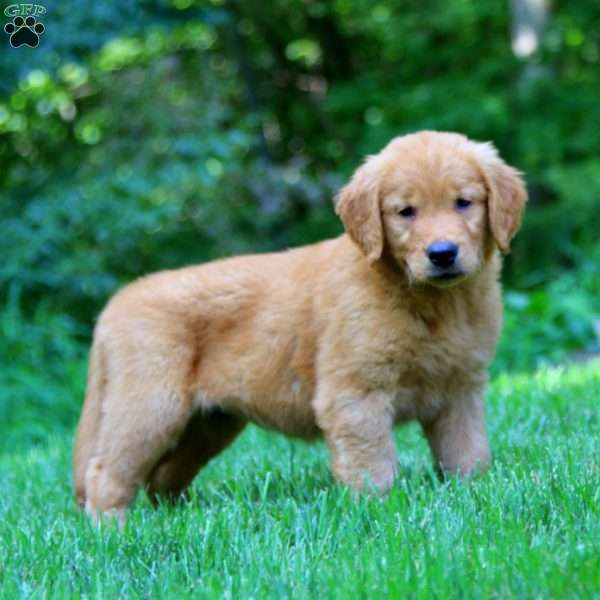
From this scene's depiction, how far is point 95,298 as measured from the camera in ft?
37.3

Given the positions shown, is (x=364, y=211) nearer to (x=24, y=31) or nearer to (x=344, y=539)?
(x=344, y=539)

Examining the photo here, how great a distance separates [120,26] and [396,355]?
627 cm

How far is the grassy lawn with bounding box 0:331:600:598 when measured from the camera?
318 cm

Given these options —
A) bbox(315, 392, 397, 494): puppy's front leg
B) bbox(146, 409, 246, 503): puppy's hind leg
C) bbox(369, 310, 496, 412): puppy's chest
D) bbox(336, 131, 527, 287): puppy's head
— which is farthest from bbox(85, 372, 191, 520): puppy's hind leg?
→ bbox(336, 131, 527, 287): puppy's head

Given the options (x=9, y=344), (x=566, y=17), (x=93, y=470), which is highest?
(x=566, y=17)

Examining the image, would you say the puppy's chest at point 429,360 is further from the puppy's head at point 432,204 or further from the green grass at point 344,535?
the green grass at point 344,535

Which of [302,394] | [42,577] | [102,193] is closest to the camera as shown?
[42,577]

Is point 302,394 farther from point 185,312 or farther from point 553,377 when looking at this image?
point 553,377

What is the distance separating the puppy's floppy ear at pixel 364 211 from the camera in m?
4.79

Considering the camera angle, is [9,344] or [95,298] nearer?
[9,344]

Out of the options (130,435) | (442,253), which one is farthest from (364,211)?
(130,435)

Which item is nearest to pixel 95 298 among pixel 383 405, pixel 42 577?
pixel 383 405

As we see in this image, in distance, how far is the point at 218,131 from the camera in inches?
508

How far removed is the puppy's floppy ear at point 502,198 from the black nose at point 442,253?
33 centimetres
